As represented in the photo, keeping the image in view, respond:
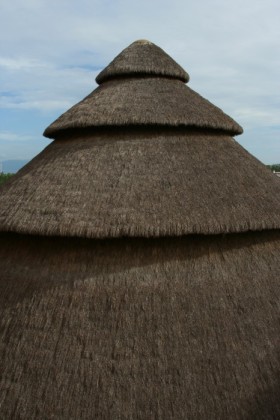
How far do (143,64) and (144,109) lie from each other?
72.9 inches

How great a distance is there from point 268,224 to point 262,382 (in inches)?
90.7

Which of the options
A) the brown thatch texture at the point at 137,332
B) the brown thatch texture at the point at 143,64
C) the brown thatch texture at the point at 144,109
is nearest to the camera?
the brown thatch texture at the point at 137,332

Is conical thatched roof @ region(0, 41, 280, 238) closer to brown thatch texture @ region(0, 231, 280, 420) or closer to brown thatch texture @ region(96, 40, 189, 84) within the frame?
brown thatch texture @ region(96, 40, 189, 84)

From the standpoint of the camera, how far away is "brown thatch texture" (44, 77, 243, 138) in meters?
7.35

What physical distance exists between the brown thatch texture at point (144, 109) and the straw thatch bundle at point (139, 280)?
0.15 feet

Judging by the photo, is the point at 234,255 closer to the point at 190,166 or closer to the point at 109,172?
the point at 190,166

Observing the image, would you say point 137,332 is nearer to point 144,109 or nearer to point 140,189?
point 140,189

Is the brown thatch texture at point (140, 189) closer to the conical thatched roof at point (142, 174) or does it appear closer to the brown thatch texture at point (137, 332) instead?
the conical thatched roof at point (142, 174)

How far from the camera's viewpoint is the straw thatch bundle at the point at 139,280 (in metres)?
5.60

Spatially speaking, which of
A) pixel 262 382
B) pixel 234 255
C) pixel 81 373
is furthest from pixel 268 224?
pixel 81 373

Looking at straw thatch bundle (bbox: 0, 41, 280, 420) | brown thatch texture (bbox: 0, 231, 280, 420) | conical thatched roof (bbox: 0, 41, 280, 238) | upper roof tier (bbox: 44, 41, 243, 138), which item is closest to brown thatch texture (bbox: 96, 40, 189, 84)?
upper roof tier (bbox: 44, 41, 243, 138)

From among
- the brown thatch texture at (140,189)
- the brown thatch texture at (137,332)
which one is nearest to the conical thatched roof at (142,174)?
the brown thatch texture at (140,189)

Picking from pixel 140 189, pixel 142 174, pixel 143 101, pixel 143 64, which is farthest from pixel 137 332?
pixel 143 64

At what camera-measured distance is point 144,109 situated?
7.51 meters
